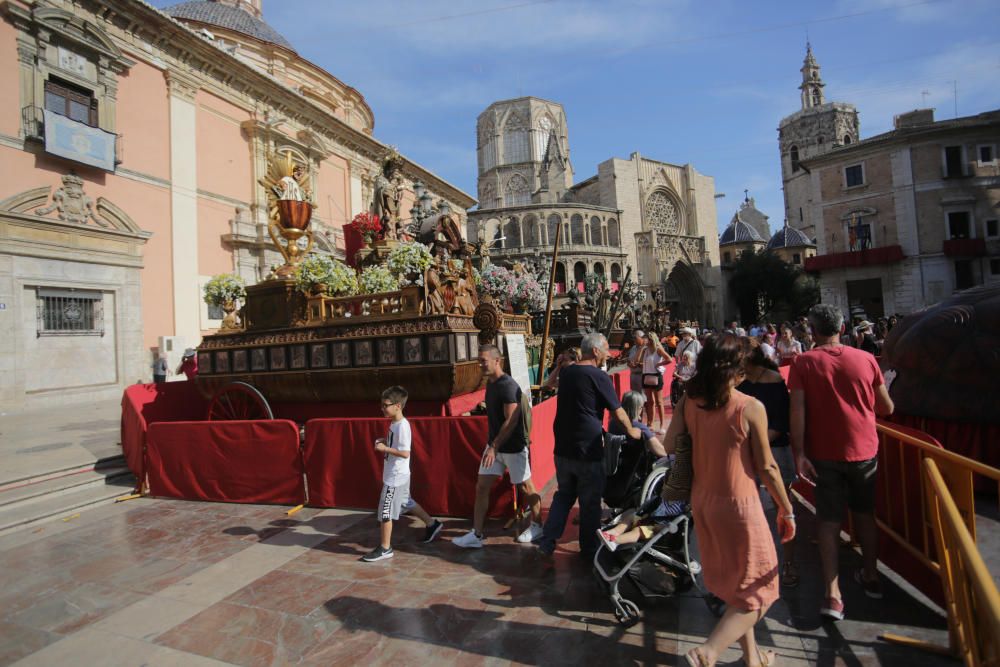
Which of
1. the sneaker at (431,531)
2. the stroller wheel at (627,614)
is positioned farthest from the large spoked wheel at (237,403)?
the stroller wheel at (627,614)

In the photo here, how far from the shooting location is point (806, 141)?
61.0 m

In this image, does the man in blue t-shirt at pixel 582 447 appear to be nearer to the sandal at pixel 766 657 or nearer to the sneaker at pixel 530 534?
the sneaker at pixel 530 534

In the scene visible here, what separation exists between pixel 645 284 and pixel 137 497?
5604 centimetres

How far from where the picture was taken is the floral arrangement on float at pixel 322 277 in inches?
308

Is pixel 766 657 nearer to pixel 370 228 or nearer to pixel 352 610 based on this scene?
pixel 352 610

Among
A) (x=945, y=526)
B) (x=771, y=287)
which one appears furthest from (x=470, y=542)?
(x=771, y=287)

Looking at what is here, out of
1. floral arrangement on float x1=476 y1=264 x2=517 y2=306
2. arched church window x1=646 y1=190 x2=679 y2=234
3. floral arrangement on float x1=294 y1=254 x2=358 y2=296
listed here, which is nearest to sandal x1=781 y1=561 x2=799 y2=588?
floral arrangement on float x1=294 y1=254 x2=358 y2=296

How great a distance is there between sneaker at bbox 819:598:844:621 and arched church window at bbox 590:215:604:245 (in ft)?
181

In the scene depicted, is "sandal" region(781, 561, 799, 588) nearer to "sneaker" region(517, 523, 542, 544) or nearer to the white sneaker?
"sneaker" region(517, 523, 542, 544)

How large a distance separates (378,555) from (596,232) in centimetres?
5575

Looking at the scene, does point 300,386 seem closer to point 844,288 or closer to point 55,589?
point 55,589

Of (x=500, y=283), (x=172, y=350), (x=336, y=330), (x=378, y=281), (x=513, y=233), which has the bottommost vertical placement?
(x=336, y=330)

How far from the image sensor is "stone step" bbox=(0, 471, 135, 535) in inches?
222

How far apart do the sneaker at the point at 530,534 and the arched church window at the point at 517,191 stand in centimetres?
6950
